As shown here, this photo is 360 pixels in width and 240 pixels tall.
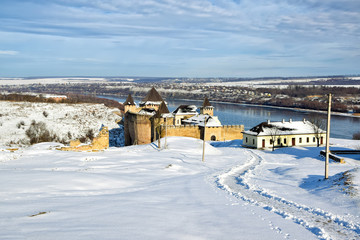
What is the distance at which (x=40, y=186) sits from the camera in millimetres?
8352

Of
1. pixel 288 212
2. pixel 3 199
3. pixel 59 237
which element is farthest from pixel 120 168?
pixel 59 237

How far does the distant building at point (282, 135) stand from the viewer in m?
28.3

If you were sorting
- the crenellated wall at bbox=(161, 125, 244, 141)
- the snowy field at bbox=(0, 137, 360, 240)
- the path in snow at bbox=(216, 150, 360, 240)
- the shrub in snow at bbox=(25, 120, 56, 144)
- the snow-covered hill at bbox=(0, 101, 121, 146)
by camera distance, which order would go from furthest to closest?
the snow-covered hill at bbox=(0, 101, 121, 146) → the shrub in snow at bbox=(25, 120, 56, 144) → the crenellated wall at bbox=(161, 125, 244, 141) → the path in snow at bbox=(216, 150, 360, 240) → the snowy field at bbox=(0, 137, 360, 240)

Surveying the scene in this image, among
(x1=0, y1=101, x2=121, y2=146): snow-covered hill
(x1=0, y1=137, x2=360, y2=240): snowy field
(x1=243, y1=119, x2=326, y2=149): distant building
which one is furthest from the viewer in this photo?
(x1=0, y1=101, x2=121, y2=146): snow-covered hill

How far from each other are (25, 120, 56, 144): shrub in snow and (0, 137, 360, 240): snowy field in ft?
84.3

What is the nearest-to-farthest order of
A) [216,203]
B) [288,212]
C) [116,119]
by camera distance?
[288,212]
[216,203]
[116,119]

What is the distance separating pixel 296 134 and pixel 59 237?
1073 inches

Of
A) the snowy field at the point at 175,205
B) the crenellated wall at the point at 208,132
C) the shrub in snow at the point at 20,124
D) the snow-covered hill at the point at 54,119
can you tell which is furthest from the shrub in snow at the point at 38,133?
the snowy field at the point at 175,205

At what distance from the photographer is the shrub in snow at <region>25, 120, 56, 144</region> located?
121 ft

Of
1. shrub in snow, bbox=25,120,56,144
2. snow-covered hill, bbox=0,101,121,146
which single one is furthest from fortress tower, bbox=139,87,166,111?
shrub in snow, bbox=25,120,56,144

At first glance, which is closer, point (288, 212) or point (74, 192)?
point (288, 212)

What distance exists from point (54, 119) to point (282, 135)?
113 ft

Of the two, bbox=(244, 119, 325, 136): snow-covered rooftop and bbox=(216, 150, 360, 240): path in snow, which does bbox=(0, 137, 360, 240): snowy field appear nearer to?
bbox=(216, 150, 360, 240): path in snow

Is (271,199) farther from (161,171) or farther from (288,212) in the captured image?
(161,171)
